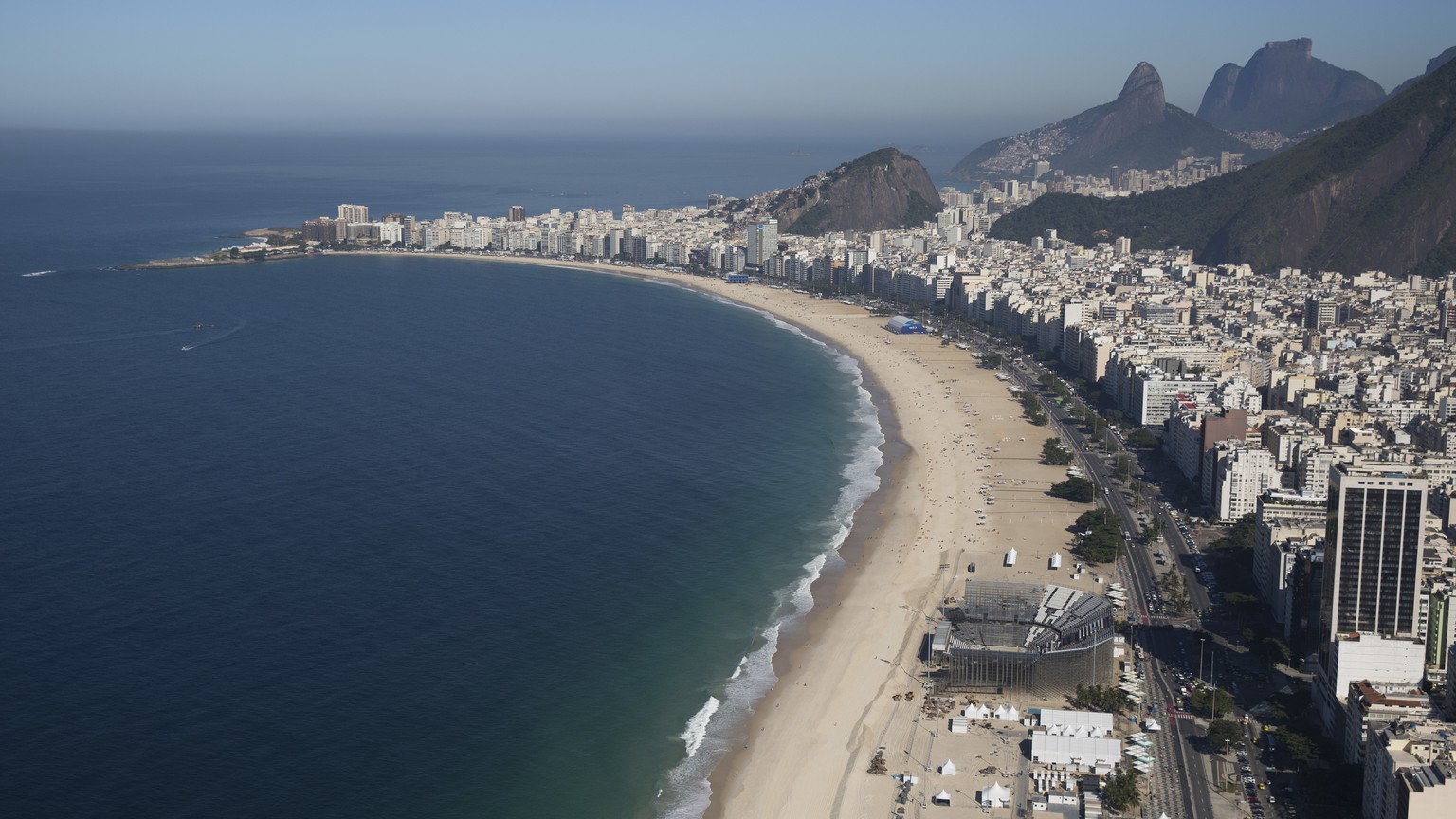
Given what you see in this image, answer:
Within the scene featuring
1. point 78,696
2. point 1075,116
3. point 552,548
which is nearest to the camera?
point 78,696

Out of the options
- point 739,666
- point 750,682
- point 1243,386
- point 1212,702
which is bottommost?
point 750,682

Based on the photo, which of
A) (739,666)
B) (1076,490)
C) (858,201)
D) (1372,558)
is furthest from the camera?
(858,201)

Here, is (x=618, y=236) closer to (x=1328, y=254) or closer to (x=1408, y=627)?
(x=1328, y=254)

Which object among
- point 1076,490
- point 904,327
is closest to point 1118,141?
point 904,327

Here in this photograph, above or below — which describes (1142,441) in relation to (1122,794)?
above

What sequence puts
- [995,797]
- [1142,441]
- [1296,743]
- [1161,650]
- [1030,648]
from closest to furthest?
1. [995,797]
2. [1296,743]
3. [1030,648]
4. [1161,650]
5. [1142,441]

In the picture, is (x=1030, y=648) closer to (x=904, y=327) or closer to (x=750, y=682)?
(x=750, y=682)

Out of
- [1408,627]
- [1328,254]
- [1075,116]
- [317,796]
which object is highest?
[1075,116]

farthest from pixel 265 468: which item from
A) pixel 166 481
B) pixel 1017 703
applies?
pixel 1017 703
